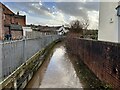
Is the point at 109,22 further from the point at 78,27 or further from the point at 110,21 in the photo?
the point at 78,27

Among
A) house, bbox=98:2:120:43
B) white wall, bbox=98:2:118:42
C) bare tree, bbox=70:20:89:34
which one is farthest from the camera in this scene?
bare tree, bbox=70:20:89:34

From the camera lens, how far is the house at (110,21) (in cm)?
1179

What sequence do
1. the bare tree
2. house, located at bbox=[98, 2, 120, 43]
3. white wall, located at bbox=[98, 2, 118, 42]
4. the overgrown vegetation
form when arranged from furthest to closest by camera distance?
the bare tree
the overgrown vegetation
white wall, located at bbox=[98, 2, 118, 42]
house, located at bbox=[98, 2, 120, 43]

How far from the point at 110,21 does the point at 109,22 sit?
0.32 metres

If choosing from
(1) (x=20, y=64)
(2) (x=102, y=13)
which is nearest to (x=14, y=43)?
(1) (x=20, y=64)

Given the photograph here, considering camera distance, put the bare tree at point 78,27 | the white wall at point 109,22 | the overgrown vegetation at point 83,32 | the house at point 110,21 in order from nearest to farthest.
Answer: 1. the house at point 110,21
2. the white wall at point 109,22
3. the overgrown vegetation at point 83,32
4. the bare tree at point 78,27

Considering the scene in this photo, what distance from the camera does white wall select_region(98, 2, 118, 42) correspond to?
39.6 feet


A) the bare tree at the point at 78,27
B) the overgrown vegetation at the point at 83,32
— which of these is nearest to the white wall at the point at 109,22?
the overgrown vegetation at the point at 83,32

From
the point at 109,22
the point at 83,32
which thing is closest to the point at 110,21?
the point at 109,22

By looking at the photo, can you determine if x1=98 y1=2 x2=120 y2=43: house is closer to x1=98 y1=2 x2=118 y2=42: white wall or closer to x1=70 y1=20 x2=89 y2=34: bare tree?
x1=98 y1=2 x2=118 y2=42: white wall

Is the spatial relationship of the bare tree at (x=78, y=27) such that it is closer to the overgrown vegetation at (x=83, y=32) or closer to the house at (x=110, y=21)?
the overgrown vegetation at (x=83, y=32)

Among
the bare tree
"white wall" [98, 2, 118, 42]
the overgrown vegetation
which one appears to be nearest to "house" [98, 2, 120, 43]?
"white wall" [98, 2, 118, 42]

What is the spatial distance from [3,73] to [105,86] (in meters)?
3.28

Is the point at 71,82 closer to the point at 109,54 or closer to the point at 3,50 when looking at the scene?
the point at 109,54
